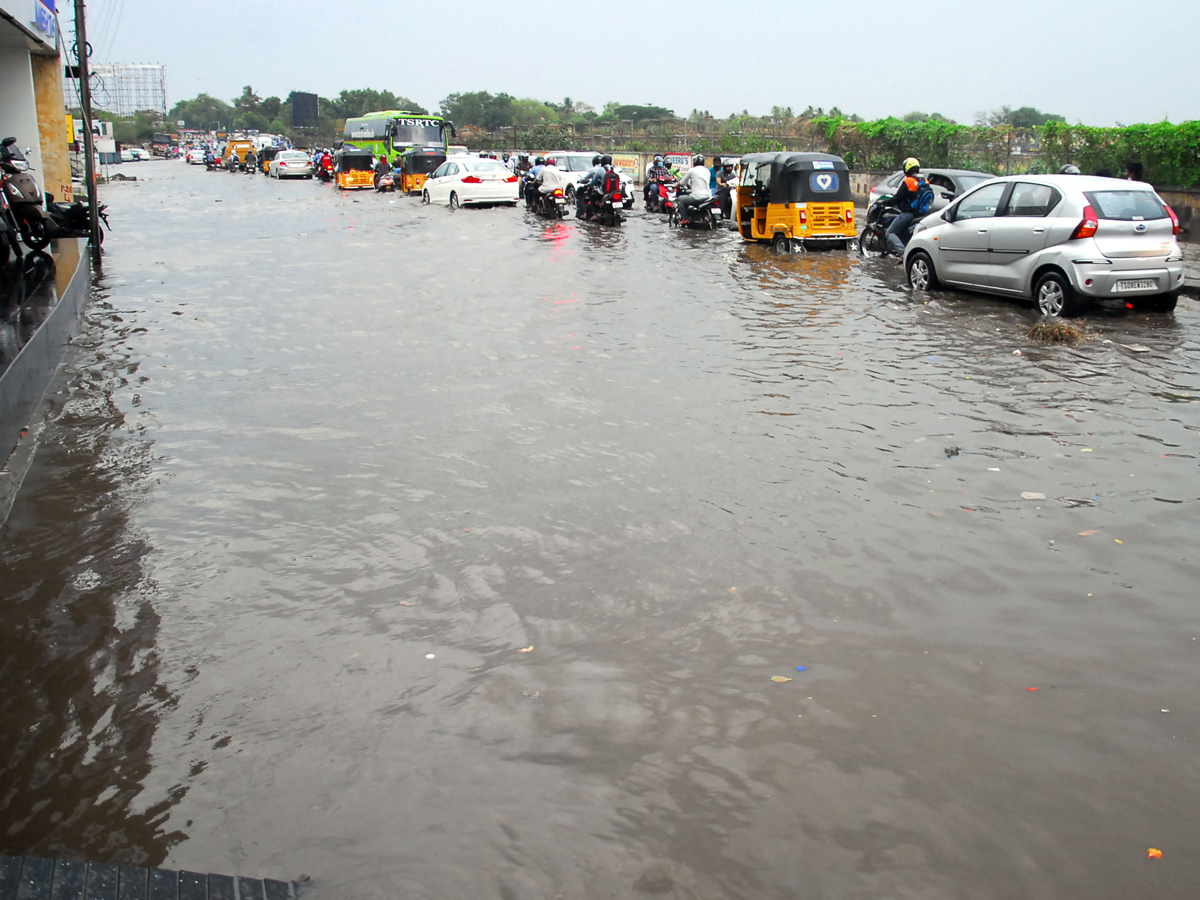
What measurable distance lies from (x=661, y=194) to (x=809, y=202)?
11.4 meters

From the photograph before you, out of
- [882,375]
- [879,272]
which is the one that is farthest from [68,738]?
[879,272]

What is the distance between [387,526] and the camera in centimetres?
585

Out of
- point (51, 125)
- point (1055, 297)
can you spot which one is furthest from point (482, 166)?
point (1055, 297)

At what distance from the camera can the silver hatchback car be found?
11648mm

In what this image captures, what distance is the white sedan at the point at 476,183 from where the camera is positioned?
31812mm

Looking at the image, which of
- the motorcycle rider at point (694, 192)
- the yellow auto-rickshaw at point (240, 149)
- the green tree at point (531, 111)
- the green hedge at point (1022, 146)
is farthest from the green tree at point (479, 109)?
the motorcycle rider at point (694, 192)

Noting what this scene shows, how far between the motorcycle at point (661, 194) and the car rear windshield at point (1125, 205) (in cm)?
1795

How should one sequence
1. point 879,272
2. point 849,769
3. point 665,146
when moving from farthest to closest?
1. point 665,146
2. point 879,272
3. point 849,769

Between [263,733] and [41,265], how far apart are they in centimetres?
1232

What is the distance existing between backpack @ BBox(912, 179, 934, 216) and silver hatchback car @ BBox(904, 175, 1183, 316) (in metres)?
3.89

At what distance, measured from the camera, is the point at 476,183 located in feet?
104

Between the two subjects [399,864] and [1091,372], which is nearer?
[399,864]

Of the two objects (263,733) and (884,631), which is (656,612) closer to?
(884,631)

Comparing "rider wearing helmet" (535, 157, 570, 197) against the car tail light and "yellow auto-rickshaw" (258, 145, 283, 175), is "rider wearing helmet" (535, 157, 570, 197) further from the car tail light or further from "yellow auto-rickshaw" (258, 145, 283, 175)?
"yellow auto-rickshaw" (258, 145, 283, 175)
